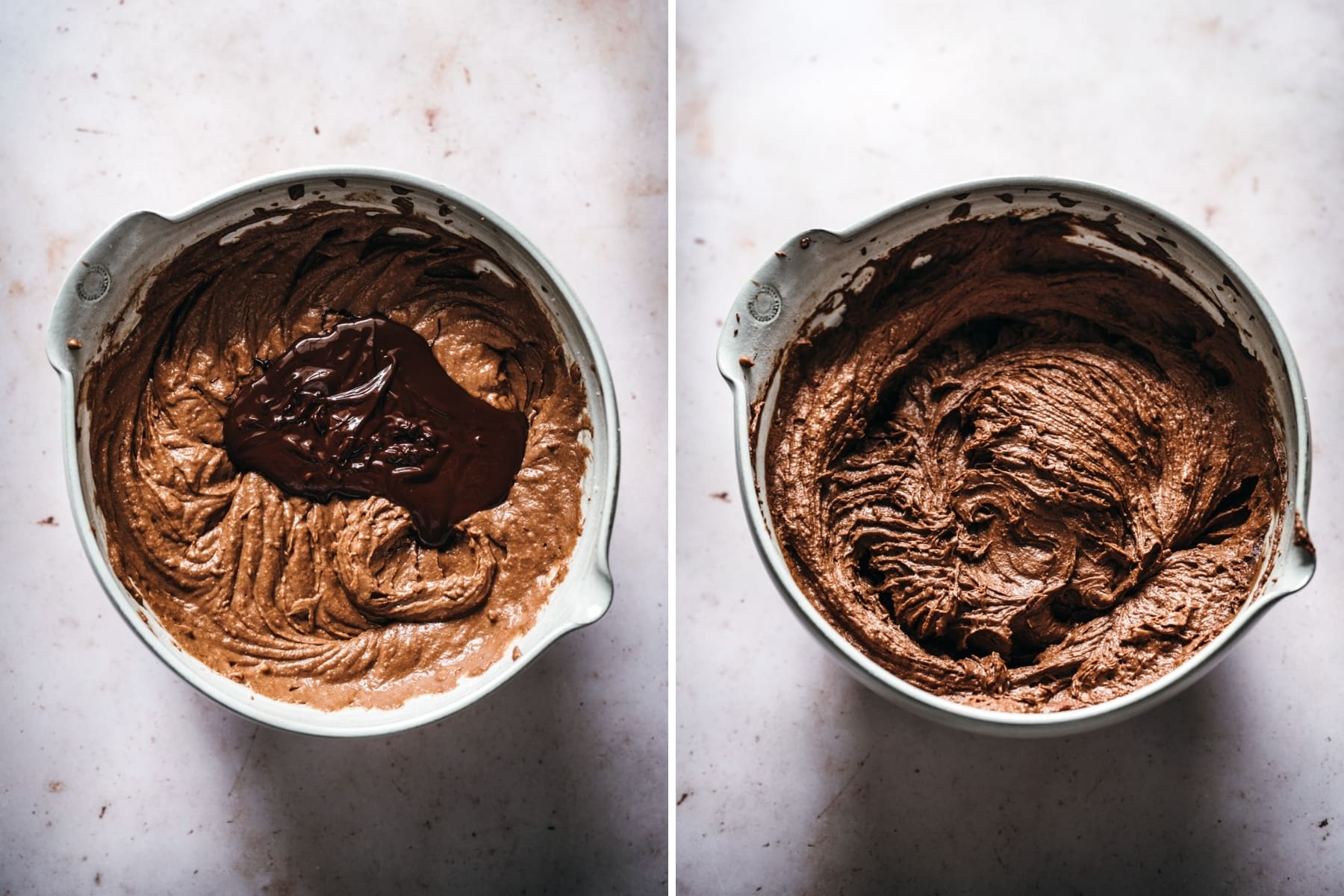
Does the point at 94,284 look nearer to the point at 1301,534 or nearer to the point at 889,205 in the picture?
the point at 889,205

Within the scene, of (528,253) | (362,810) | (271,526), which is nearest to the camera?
(528,253)

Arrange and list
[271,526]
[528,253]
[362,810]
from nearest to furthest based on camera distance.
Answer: [528,253] < [271,526] < [362,810]

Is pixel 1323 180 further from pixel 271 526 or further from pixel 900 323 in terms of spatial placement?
pixel 271 526

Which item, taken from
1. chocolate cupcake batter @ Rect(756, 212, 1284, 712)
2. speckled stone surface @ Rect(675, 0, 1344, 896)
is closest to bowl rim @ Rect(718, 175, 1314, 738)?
chocolate cupcake batter @ Rect(756, 212, 1284, 712)

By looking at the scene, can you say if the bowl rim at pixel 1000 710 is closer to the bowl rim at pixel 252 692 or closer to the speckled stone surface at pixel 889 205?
the bowl rim at pixel 252 692

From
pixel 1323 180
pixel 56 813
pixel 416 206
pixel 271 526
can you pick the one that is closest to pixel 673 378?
pixel 416 206
